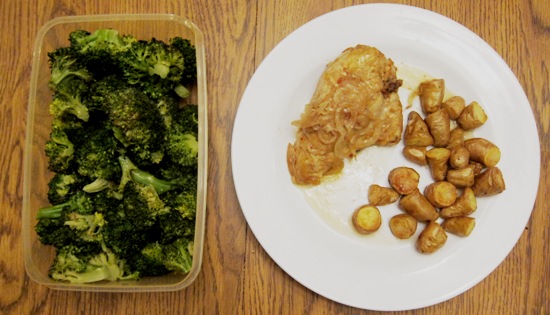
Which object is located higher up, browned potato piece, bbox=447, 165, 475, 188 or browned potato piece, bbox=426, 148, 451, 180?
browned potato piece, bbox=426, 148, 451, 180

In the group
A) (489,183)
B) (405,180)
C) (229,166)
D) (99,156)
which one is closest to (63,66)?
(99,156)

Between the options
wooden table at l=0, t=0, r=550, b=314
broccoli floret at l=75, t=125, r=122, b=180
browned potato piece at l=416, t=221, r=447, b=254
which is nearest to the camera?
broccoli floret at l=75, t=125, r=122, b=180

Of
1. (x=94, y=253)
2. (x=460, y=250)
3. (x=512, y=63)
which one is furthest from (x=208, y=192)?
(x=512, y=63)

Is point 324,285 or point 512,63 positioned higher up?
point 512,63

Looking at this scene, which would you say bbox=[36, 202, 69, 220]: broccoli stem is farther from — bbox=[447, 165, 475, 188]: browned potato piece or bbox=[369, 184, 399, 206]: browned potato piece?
bbox=[447, 165, 475, 188]: browned potato piece

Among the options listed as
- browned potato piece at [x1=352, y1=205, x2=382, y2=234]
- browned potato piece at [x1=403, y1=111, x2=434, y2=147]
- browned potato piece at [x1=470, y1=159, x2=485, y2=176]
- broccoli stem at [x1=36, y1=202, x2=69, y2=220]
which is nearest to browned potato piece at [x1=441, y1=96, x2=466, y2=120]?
browned potato piece at [x1=403, y1=111, x2=434, y2=147]

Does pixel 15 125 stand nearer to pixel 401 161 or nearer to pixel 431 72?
pixel 401 161

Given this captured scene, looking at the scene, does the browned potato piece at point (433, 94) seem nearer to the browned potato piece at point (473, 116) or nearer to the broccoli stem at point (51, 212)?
the browned potato piece at point (473, 116)
